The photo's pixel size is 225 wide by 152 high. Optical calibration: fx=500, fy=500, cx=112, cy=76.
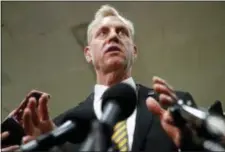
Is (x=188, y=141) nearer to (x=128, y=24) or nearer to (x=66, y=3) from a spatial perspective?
(x=128, y=24)

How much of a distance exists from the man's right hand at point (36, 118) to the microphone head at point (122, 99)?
8.3 inches

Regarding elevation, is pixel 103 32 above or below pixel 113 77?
above

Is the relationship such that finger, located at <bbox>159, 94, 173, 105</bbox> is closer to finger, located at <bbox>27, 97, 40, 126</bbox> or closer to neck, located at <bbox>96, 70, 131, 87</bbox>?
finger, located at <bbox>27, 97, 40, 126</bbox>

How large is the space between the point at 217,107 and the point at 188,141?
0.08 meters

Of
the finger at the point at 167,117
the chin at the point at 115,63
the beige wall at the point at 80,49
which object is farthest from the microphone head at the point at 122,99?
the beige wall at the point at 80,49

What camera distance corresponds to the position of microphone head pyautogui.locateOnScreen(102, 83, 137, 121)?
65 centimetres

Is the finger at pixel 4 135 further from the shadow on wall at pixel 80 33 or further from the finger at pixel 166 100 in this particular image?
the shadow on wall at pixel 80 33

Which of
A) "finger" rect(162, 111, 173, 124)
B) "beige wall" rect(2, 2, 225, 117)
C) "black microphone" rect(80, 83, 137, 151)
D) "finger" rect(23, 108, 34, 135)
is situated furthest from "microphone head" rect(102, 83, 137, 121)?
"beige wall" rect(2, 2, 225, 117)

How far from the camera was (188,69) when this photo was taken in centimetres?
173

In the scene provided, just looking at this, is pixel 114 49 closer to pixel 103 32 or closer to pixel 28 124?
pixel 103 32

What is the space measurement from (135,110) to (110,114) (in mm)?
213

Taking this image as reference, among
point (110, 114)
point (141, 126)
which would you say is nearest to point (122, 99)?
point (110, 114)

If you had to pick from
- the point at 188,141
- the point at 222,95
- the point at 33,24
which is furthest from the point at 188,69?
the point at 188,141

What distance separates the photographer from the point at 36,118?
0.86 meters
